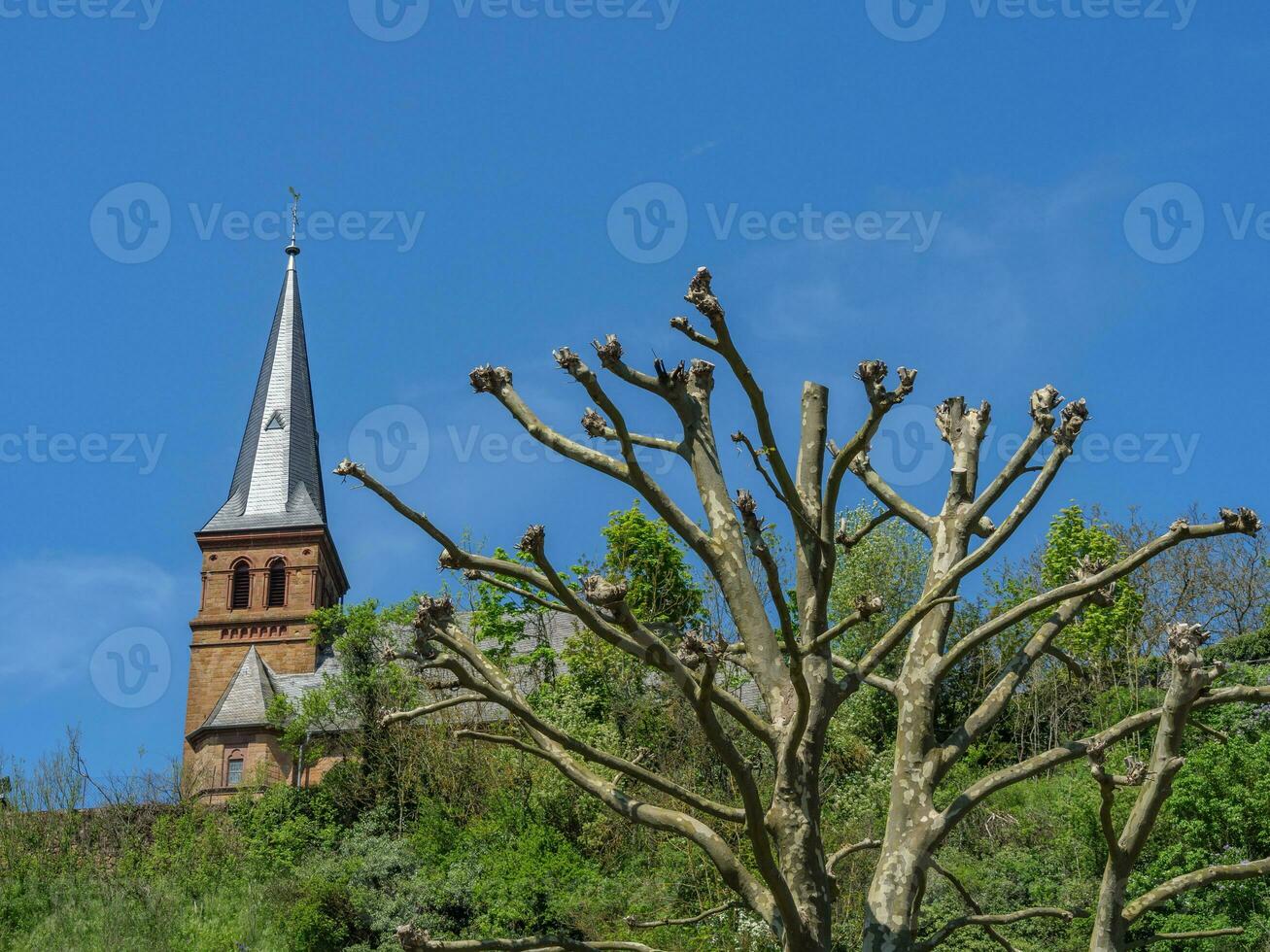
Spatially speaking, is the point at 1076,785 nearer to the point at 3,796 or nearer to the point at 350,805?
the point at 350,805

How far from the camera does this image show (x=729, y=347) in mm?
5539

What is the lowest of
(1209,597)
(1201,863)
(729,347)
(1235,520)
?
(1201,863)

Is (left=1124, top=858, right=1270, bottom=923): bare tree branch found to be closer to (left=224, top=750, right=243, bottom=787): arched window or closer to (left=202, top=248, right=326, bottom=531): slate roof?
(left=224, top=750, right=243, bottom=787): arched window

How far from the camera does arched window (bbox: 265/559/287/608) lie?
57.5 m

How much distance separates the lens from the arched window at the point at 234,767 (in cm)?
4975

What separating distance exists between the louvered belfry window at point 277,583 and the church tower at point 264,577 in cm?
4

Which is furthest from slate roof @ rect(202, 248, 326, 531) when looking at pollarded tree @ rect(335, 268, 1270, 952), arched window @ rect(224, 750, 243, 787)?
pollarded tree @ rect(335, 268, 1270, 952)

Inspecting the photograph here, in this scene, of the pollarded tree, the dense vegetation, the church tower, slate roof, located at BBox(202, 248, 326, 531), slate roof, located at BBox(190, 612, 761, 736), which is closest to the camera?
the pollarded tree

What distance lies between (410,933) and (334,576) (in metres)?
58.9

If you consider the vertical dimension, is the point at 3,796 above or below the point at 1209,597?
below

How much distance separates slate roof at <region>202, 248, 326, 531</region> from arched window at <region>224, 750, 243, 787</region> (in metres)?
11.3

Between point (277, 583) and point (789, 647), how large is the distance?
55.3m

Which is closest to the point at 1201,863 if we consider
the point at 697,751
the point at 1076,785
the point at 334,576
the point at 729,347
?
the point at 1076,785

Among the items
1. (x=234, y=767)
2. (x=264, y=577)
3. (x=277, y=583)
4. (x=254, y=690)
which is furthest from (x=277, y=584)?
(x=234, y=767)
